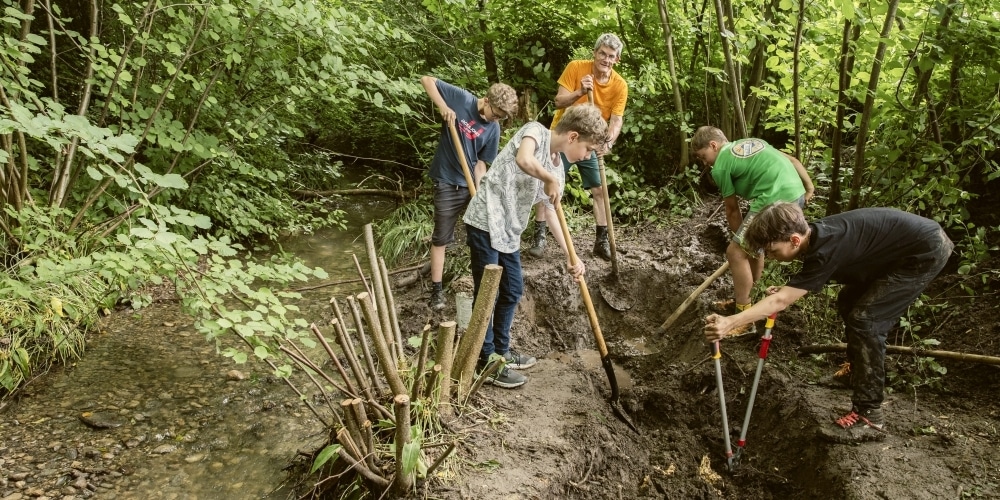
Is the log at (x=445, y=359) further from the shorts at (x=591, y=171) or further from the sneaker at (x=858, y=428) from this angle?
the shorts at (x=591, y=171)

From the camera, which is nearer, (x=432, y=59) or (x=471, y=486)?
(x=471, y=486)

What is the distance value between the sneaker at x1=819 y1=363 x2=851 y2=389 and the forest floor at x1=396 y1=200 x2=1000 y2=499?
0.13ft

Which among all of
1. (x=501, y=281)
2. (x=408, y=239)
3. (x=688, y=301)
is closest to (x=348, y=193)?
(x=408, y=239)

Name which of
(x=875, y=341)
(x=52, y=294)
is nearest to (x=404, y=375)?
(x=875, y=341)

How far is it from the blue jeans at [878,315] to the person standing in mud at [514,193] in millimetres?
1583

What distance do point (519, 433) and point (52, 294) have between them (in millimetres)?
3403

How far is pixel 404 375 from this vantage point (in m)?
2.88

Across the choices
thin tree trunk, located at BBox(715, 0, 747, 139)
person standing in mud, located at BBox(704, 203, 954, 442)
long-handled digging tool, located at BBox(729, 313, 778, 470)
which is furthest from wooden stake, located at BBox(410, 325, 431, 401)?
thin tree trunk, located at BBox(715, 0, 747, 139)

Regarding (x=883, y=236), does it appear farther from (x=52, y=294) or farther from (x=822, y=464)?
(x=52, y=294)

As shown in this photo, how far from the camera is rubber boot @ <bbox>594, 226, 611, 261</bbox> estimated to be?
513 centimetres

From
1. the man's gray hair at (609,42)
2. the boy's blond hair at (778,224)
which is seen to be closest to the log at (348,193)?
the man's gray hair at (609,42)

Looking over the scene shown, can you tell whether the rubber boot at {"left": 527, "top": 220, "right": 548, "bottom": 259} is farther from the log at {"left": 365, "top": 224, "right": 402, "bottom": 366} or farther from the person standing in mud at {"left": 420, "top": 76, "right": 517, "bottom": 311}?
the log at {"left": 365, "top": 224, "right": 402, "bottom": 366}

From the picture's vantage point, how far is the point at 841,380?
3.41 m

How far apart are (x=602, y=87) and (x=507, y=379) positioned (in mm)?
2756
